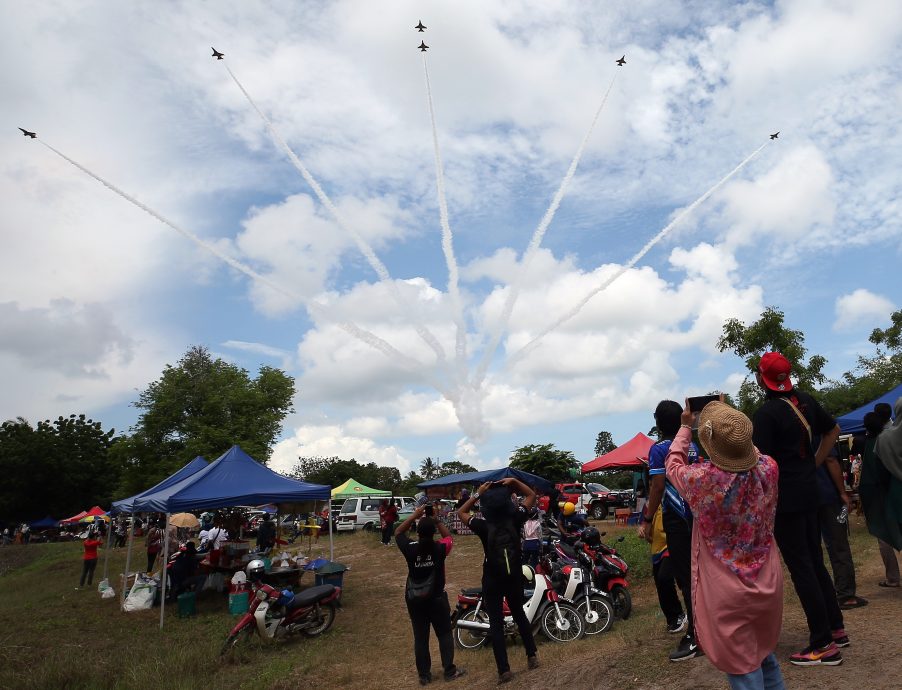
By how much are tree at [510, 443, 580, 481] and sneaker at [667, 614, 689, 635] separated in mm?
23603

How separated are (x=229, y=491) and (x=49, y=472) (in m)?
58.0

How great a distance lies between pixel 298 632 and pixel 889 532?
26.8ft

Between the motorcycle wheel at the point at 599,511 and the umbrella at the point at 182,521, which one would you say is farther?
the motorcycle wheel at the point at 599,511

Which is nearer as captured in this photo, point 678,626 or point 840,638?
point 840,638

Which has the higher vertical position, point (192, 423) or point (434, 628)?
point (192, 423)

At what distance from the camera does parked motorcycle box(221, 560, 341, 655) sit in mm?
9302

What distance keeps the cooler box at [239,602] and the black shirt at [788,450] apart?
33.6 feet

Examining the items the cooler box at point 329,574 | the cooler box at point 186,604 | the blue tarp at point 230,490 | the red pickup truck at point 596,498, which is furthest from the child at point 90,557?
the red pickup truck at point 596,498

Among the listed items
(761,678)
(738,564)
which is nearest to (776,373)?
(738,564)

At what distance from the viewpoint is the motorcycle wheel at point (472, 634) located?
7.69 meters

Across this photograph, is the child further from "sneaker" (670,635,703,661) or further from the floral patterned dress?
the floral patterned dress

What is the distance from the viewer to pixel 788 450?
13.9 ft

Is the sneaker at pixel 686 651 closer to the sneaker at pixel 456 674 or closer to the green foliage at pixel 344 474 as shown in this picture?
the sneaker at pixel 456 674

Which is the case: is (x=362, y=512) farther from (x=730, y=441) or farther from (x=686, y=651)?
(x=730, y=441)
